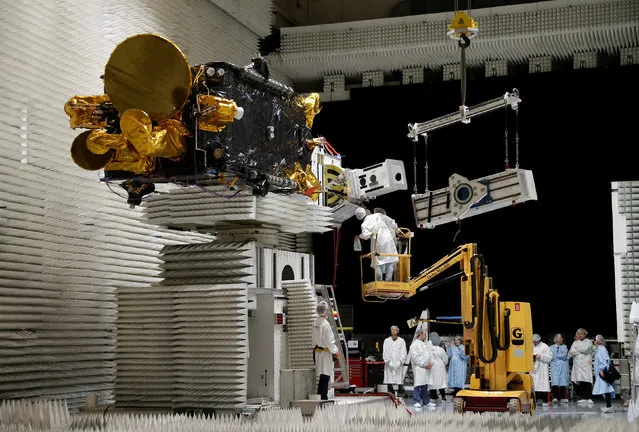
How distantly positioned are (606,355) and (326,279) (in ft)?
21.5

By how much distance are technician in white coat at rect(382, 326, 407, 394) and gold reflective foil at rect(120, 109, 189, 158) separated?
8.05 meters

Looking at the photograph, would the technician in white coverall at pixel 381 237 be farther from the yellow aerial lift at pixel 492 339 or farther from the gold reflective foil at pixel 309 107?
the gold reflective foil at pixel 309 107

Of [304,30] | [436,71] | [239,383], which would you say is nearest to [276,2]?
[304,30]

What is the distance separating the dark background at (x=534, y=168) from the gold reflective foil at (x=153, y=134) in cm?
999

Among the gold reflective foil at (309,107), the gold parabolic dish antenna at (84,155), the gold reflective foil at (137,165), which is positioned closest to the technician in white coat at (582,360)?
the gold reflective foil at (309,107)

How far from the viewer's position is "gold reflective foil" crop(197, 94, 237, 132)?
30.2ft

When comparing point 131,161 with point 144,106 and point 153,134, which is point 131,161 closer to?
point 153,134

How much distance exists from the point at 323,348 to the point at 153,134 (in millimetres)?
4180

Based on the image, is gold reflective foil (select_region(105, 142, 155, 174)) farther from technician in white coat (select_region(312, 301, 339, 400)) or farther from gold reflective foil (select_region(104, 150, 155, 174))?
technician in white coat (select_region(312, 301, 339, 400))

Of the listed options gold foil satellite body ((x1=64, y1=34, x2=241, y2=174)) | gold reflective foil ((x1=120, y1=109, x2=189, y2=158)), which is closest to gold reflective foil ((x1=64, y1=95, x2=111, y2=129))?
gold foil satellite body ((x1=64, y1=34, x2=241, y2=174))

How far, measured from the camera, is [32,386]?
1098cm

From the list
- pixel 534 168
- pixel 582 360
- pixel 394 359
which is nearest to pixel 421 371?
pixel 394 359

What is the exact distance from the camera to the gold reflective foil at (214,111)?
30.2 feet

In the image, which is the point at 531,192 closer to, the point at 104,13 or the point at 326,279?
the point at 104,13
